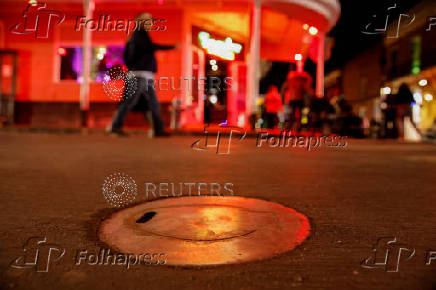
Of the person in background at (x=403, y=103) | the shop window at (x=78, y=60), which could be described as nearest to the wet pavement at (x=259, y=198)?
the person in background at (x=403, y=103)

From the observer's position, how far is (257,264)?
5.03 feet

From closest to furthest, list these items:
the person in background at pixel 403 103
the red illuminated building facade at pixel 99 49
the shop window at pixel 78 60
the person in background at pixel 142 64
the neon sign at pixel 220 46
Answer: the person in background at pixel 142 64 < the person in background at pixel 403 103 < the red illuminated building facade at pixel 99 49 < the shop window at pixel 78 60 < the neon sign at pixel 220 46

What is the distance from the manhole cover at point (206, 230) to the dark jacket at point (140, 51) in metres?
4.81

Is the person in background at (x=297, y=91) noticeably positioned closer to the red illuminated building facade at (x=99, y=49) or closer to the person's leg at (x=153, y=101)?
the red illuminated building facade at (x=99, y=49)

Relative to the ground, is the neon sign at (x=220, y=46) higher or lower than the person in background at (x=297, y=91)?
higher

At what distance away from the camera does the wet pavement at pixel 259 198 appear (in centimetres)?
142

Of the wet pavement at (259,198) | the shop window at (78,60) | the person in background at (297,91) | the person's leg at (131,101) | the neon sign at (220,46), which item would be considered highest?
the neon sign at (220,46)

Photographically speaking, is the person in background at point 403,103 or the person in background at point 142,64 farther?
the person in background at point 403,103

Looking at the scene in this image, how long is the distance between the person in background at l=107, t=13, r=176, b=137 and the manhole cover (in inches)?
190

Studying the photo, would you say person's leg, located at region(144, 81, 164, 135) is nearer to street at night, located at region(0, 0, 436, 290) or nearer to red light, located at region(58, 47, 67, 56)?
street at night, located at region(0, 0, 436, 290)

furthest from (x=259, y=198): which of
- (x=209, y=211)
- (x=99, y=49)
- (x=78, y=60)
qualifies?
(x=78, y=60)

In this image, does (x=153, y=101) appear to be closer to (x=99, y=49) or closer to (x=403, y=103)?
(x=99, y=49)

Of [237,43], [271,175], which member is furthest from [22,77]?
[271,175]

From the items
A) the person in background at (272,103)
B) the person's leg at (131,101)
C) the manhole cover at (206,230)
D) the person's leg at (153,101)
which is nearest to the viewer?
the manhole cover at (206,230)
